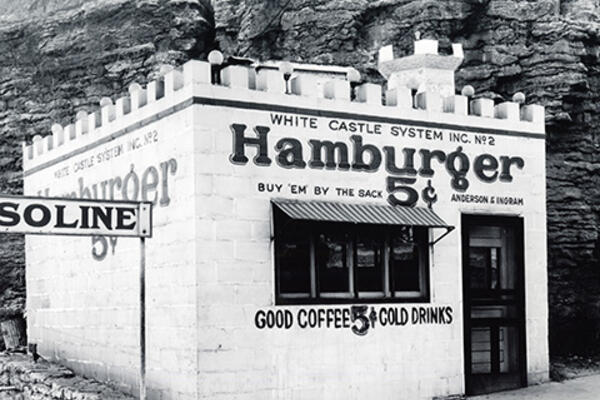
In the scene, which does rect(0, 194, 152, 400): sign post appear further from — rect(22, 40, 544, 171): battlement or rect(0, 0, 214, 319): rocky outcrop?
rect(0, 0, 214, 319): rocky outcrop

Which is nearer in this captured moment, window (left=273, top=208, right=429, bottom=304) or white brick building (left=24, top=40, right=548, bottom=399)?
white brick building (left=24, top=40, right=548, bottom=399)

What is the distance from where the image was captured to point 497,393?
15258 mm

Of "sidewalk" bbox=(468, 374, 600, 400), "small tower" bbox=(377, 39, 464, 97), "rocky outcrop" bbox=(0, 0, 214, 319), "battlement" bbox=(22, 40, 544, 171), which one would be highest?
"rocky outcrop" bbox=(0, 0, 214, 319)

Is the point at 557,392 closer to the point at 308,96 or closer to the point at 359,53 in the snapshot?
the point at 308,96

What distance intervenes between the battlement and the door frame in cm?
150

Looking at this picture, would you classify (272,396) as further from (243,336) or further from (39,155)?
(39,155)

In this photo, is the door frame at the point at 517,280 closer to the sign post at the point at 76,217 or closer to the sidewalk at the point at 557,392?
the sidewalk at the point at 557,392

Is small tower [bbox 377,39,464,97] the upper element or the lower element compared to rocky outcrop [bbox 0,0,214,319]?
lower

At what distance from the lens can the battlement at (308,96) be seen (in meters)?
13.3

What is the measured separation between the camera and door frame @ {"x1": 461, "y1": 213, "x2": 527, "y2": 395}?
15.1 meters

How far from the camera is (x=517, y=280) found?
51.8 feet

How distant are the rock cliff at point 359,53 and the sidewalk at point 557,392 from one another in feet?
13.4

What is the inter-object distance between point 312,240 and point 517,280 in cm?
410

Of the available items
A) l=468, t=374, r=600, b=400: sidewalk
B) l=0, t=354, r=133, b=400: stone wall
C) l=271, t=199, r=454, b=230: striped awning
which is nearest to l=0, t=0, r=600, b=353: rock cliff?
l=468, t=374, r=600, b=400: sidewalk
